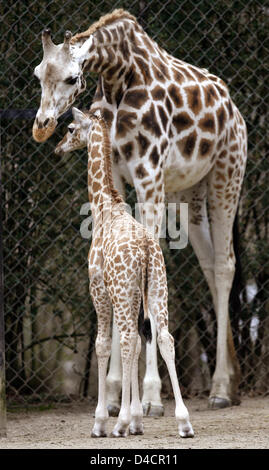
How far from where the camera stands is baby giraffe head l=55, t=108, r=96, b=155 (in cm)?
497

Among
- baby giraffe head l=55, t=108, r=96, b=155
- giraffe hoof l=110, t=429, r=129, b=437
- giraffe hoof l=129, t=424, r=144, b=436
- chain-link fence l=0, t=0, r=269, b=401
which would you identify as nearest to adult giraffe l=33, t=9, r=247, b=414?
baby giraffe head l=55, t=108, r=96, b=155

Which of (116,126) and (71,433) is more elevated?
(116,126)

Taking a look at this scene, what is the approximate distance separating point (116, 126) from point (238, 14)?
185 centimetres

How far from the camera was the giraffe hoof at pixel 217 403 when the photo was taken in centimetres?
611

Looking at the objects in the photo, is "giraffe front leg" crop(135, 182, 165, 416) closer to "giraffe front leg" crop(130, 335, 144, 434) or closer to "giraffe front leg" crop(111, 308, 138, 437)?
"giraffe front leg" crop(130, 335, 144, 434)

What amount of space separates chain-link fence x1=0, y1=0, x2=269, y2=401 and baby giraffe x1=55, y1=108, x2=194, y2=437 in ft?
6.45

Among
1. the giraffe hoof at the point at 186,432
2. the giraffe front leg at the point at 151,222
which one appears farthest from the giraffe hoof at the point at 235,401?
the giraffe hoof at the point at 186,432

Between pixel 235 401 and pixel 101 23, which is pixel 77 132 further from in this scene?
pixel 235 401

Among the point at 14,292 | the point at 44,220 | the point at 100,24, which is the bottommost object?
the point at 14,292

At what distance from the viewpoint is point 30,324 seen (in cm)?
686

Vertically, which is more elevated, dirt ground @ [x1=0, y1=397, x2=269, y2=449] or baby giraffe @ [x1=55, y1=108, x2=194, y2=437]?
baby giraffe @ [x1=55, y1=108, x2=194, y2=437]

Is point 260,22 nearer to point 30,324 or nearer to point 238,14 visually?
point 238,14

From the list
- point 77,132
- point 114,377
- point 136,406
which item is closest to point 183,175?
point 77,132

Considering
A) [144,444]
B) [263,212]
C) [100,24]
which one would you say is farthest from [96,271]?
[263,212]
